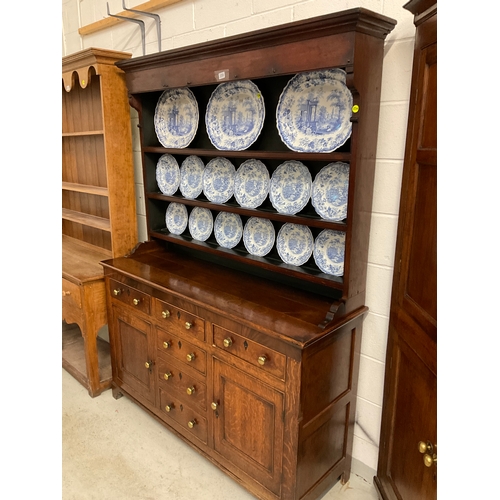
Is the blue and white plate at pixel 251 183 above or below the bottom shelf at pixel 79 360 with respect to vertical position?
above

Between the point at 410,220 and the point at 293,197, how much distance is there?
539 millimetres

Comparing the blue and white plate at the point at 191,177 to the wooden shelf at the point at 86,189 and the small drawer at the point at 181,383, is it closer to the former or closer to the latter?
the wooden shelf at the point at 86,189

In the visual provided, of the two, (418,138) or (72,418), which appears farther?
(72,418)

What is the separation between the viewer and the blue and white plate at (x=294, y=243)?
5.98ft

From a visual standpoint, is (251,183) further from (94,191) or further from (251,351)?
(94,191)

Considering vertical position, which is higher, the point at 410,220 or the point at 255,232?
the point at 410,220

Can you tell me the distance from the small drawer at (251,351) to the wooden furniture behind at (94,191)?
102 cm

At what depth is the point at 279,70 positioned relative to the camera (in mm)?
1473

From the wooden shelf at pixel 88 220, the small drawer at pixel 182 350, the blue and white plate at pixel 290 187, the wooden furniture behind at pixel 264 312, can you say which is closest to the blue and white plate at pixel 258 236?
the wooden furniture behind at pixel 264 312

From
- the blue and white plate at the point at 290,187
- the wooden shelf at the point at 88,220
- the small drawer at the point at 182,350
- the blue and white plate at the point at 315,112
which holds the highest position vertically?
the blue and white plate at the point at 315,112

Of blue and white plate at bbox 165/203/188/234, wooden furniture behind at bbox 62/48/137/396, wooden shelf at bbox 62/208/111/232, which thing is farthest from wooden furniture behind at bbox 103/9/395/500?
wooden shelf at bbox 62/208/111/232

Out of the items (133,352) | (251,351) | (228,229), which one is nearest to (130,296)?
(133,352)

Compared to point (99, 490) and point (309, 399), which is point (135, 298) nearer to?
point (99, 490)
